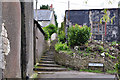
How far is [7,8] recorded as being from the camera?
3.03 metres

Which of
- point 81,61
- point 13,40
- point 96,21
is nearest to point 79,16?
point 96,21

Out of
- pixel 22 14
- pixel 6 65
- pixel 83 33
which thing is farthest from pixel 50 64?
pixel 6 65

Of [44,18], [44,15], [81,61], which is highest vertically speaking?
[44,15]

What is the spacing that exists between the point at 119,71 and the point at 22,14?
3299 mm

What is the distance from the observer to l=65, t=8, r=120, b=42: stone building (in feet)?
38.7

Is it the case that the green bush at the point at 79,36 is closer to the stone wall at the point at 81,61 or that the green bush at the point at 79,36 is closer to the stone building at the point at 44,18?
the stone wall at the point at 81,61

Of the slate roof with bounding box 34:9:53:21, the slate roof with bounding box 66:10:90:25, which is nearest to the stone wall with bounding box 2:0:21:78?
the slate roof with bounding box 66:10:90:25

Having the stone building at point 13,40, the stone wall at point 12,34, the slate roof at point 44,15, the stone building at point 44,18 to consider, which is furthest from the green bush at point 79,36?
the slate roof at point 44,15

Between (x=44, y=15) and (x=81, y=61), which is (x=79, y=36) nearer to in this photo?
(x=81, y=61)

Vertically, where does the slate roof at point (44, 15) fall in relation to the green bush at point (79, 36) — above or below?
above

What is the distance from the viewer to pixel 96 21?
12.0 m

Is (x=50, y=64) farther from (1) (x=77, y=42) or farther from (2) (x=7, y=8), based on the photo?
(2) (x=7, y=8)

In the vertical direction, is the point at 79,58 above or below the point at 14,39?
below

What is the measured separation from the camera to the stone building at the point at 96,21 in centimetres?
1180
